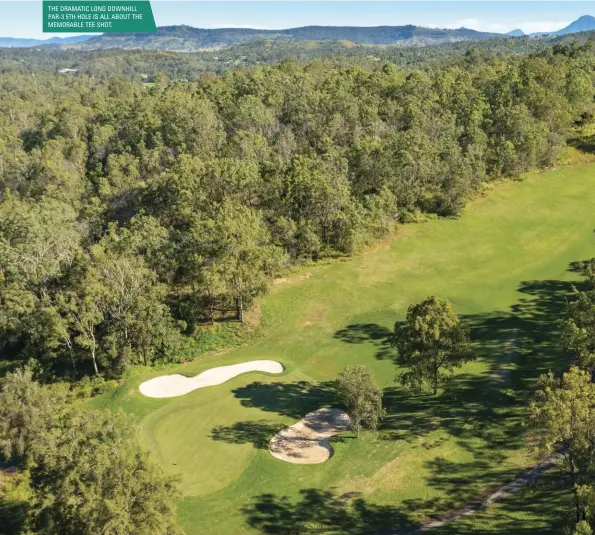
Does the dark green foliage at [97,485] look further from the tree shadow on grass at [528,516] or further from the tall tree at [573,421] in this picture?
the tall tree at [573,421]

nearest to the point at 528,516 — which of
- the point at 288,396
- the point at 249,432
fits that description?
the point at 249,432

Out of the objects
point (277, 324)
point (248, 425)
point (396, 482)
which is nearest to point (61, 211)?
point (277, 324)

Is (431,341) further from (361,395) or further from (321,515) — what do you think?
(321,515)

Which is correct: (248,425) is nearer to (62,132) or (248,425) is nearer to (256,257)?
(256,257)

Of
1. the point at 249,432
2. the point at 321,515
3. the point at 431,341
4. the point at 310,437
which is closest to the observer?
the point at 321,515

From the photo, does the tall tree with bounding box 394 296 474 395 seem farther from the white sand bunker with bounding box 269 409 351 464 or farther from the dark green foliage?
the dark green foliage

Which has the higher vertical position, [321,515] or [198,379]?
[198,379]
